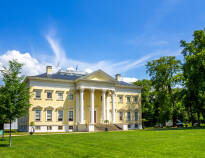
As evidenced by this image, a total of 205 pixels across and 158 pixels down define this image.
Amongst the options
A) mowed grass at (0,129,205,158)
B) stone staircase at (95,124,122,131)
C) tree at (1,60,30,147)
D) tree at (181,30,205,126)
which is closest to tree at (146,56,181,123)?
tree at (181,30,205,126)

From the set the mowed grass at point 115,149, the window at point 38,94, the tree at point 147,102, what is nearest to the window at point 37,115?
the window at point 38,94

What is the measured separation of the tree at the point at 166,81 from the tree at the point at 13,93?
36895 millimetres

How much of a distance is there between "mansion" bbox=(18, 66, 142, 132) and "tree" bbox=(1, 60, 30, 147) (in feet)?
74.2

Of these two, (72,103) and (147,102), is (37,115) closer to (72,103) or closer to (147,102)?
(72,103)

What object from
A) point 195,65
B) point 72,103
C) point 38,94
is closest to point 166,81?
point 195,65

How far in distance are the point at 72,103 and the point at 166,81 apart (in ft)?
67.7

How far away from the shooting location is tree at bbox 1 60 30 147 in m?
15.7

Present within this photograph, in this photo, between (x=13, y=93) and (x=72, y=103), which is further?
(x=72, y=103)

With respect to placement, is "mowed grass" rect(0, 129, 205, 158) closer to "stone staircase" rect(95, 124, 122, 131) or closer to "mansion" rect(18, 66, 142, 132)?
"mansion" rect(18, 66, 142, 132)

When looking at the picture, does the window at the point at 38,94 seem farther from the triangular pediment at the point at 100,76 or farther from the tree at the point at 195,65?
the tree at the point at 195,65

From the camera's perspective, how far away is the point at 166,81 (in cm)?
4784

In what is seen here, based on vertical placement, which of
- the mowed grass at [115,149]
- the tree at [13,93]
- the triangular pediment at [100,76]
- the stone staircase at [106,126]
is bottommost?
the stone staircase at [106,126]

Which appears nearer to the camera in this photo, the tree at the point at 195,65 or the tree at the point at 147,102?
the tree at the point at 195,65

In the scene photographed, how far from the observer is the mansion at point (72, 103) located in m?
39.9
